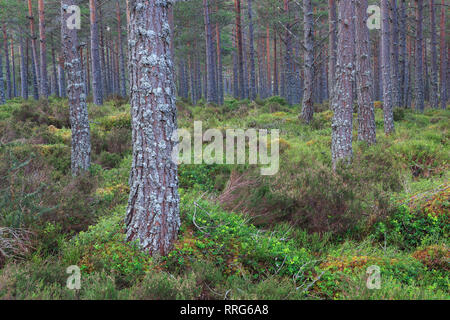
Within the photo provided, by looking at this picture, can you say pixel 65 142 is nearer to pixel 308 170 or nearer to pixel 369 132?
pixel 308 170

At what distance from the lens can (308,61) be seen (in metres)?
13.1

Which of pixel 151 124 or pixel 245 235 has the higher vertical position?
pixel 151 124

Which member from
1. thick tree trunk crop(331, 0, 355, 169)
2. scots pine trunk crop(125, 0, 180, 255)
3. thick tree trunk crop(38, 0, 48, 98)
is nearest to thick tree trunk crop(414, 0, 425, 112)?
thick tree trunk crop(331, 0, 355, 169)

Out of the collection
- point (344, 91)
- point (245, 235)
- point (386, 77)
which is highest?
point (386, 77)

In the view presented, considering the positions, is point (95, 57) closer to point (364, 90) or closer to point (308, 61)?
point (308, 61)

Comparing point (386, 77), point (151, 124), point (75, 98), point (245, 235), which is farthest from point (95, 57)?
point (245, 235)

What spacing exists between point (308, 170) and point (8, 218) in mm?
4800

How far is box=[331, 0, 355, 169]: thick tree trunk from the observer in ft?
24.9

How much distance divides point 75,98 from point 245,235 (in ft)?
17.2

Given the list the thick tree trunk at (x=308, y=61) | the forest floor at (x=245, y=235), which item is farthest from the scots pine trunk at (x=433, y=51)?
the forest floor at (x=245, y=235)

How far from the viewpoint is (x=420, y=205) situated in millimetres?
5348

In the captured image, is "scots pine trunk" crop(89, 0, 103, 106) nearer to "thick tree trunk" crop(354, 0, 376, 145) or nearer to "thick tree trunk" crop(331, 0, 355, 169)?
"thick tree trunk" crop(354, 0, 376, 145)

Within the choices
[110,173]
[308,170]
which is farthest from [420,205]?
[110,173]

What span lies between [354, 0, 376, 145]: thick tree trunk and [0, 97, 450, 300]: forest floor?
2.09m
